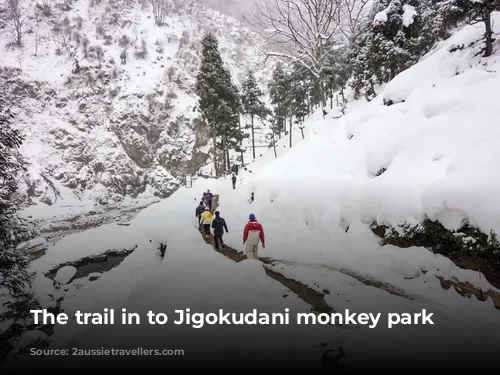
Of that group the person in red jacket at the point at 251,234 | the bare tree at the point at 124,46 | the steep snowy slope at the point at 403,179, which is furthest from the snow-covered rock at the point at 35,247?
the bare tree at the point at 124,46

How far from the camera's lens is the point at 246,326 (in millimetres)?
5461

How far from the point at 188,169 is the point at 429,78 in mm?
39966

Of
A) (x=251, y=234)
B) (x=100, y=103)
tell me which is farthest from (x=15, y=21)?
(x=251, y=234)

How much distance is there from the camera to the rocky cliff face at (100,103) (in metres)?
41.7

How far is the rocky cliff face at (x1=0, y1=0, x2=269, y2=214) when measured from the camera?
137 ft

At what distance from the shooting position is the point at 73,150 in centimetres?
4334

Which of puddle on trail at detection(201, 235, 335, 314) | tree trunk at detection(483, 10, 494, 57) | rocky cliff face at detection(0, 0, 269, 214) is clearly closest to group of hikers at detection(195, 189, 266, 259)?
puddle on trail at detection(201, 235, 335, 314)

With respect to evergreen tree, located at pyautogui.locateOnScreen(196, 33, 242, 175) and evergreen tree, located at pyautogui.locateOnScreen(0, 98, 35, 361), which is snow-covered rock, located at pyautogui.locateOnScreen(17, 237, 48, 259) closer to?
evergreen tree, located at pyautogui.locateOnScreen(0, 98, 35, 361)

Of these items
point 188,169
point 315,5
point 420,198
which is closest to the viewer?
point 420,198

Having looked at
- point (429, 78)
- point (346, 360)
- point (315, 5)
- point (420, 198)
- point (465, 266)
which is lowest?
point (346, 360)

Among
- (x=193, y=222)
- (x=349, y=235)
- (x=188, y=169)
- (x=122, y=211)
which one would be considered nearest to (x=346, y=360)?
(x=349, y=235)

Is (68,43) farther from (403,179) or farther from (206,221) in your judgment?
(403,179)

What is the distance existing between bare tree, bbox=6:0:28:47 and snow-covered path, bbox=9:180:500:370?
6296 cm

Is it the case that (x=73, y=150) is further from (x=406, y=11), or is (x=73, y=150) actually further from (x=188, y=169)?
(x=406, y=11)
